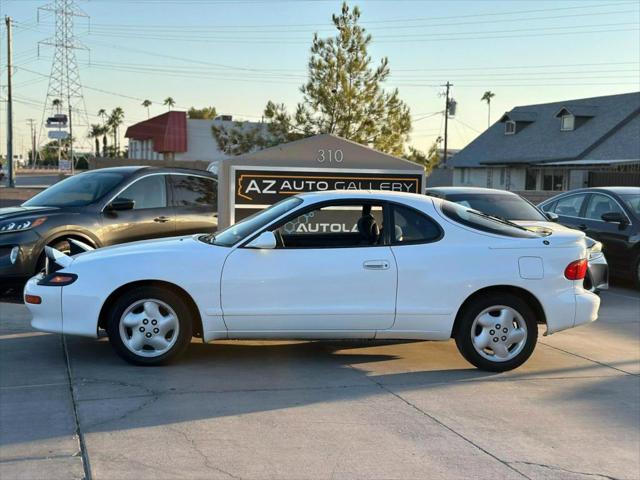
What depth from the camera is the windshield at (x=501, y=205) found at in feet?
33.3

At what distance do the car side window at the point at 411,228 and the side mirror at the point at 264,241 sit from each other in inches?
40.9

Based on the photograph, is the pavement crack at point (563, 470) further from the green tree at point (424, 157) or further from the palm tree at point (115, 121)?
the palm tree at point (115, 121)

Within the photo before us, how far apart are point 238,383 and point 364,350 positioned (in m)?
1.60

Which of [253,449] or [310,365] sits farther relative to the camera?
[310,365]

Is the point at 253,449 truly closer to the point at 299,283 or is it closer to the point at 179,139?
the point at 299,283

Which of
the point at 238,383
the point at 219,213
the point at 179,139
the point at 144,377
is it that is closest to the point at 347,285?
the point at 238,383

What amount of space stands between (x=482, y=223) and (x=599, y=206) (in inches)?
259

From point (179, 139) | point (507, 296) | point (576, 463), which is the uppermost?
point (179, 139)

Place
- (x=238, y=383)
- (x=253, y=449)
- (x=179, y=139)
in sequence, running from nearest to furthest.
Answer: (x=253, y=449)
(x=238, y=383)
(x=179, y=139)

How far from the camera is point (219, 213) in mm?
9211

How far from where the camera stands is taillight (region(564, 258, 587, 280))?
20.1 feet

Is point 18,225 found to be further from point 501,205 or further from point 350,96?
point 350,96

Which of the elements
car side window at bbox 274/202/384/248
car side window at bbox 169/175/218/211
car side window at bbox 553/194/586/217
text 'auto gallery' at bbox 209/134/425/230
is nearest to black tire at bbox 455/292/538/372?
car side window at bbox 274/202/384/248

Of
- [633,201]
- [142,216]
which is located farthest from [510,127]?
[142,216]
